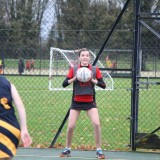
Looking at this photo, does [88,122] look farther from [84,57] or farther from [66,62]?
[66,62]

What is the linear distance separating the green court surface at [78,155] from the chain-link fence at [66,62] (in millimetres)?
458

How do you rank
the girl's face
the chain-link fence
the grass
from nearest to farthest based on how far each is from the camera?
the girl's face → the grass → the chain-link fence

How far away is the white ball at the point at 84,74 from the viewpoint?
6527 mm

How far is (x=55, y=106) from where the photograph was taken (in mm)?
14625

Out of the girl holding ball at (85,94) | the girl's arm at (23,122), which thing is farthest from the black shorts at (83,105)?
the girl's arm at (23,122)

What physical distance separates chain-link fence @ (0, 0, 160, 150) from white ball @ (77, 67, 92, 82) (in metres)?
1.87

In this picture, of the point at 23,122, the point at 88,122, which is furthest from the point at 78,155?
the point at 23,122

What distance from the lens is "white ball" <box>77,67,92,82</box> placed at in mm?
6527

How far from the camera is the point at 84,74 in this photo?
6.52m

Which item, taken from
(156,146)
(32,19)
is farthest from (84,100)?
(32,19)

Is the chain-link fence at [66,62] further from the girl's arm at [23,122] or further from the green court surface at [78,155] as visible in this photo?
the girl's arm at [23,122]

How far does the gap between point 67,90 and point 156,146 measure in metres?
13.1

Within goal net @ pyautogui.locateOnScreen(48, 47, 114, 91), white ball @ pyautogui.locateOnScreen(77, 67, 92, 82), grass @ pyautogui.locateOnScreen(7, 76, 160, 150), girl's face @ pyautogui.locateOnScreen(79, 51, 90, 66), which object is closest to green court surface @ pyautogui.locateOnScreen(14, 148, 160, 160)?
grass @ pyautogui.locateOnScreen(7, 76, 160, 150)

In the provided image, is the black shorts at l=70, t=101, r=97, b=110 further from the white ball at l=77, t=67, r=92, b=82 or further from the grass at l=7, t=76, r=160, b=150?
the grass at l=7, t=76, r=160, b=150
